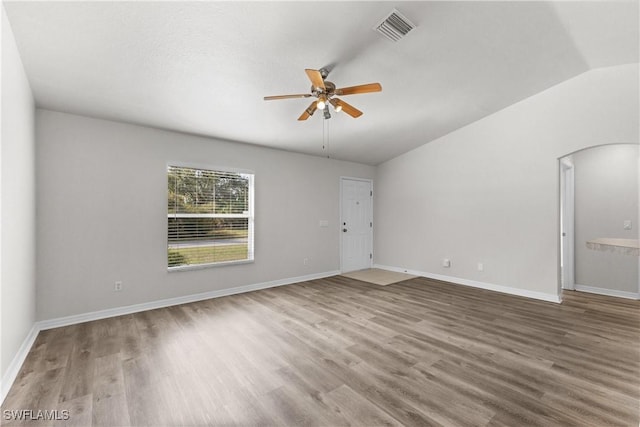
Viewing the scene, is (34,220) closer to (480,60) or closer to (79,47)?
(79,47)

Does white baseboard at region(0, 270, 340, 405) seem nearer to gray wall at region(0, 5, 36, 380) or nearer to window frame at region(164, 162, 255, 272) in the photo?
gray wall at region(0, 5, 36, 380)

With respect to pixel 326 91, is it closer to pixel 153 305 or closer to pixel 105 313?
pixel 153 305

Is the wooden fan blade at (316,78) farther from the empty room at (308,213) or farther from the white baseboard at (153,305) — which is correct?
the white baseboard at (153,305)

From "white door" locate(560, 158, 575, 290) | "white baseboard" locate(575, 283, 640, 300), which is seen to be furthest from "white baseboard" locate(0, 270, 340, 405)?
"white baseboard" locate(575, 283, 640, 300)

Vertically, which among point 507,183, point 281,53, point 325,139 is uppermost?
point 281,53

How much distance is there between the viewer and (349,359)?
2521 millimetres

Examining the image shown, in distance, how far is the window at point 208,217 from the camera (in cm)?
412

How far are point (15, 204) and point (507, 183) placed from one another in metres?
6.27

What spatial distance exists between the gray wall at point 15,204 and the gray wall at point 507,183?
591cm

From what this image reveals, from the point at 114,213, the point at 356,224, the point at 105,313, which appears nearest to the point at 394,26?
the point at 114,213

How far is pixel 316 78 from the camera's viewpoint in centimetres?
237

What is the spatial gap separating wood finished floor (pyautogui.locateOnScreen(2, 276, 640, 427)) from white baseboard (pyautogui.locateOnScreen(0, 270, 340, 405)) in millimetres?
77

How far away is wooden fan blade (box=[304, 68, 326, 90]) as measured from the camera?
2.28 m

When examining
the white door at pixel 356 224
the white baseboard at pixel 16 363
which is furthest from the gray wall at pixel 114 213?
the white door at pixel 356 224
